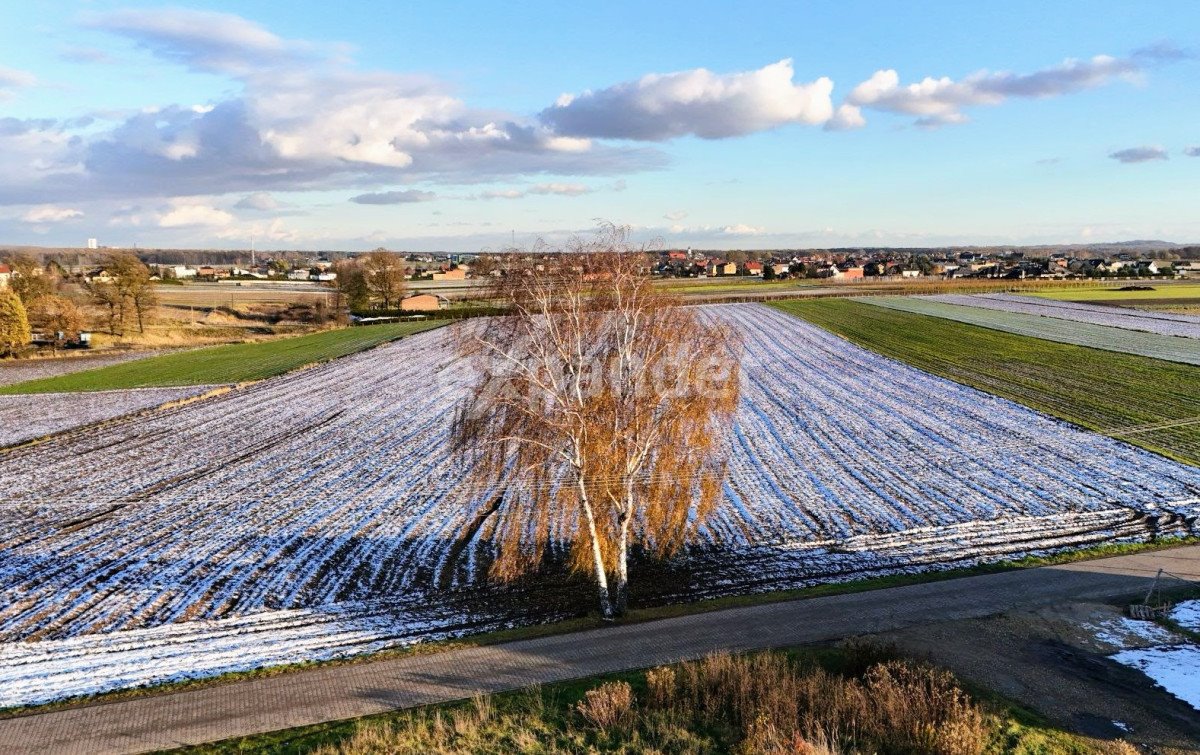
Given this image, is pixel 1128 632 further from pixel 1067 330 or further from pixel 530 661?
pixel 1067 330

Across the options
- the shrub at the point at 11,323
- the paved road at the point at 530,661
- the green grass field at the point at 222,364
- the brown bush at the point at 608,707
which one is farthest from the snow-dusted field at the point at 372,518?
the shrub at the point at 11,323

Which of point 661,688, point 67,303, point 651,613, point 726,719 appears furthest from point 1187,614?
point 67,303

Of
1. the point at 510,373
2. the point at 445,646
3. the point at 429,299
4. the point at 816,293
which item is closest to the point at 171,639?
the point at 445,646

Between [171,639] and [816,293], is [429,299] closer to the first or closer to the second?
[816,293]

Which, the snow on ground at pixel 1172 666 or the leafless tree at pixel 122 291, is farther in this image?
the leafless tree at pixel 122 291

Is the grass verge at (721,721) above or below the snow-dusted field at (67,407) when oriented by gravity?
below

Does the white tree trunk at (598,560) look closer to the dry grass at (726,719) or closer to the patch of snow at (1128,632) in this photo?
the dry grass at (726,719)

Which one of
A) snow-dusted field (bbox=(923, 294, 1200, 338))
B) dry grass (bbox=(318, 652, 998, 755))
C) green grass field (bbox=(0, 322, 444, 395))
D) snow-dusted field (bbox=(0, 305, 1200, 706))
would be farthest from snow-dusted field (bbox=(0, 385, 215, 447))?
snow-dusted field (bbox=(923, 294, 1200, 338))
